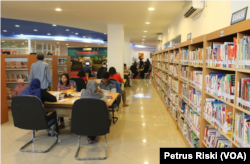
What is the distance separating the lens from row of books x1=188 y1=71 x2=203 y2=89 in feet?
10.3

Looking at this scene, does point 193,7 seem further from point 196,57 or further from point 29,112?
point 29,112

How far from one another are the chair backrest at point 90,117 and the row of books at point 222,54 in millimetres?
1608

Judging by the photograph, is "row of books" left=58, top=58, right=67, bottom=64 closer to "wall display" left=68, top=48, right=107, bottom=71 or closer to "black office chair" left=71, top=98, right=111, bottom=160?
"black office chair" left=71, top=98, right=111, bottom=160

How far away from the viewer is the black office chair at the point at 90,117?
2.96 meters

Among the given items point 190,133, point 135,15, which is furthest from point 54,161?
point 135,15

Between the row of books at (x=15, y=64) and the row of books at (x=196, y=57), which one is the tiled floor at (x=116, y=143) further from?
the row of books at (x=15, y=64)

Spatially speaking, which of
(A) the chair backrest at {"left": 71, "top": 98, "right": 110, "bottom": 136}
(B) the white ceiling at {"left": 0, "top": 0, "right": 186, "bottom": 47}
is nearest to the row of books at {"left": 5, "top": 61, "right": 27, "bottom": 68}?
(B) the white ceiling at {"left": 0, "top": 0, "right": 186, "bottom": 47}

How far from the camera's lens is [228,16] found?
327cm

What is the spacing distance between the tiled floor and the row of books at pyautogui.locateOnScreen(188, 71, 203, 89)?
125 cm

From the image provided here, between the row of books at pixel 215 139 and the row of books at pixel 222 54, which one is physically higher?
the row of books at pixel 222 54

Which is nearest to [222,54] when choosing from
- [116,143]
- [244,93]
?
[244,93]

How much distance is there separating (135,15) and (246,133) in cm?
586

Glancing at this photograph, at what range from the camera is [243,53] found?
188 centimetres

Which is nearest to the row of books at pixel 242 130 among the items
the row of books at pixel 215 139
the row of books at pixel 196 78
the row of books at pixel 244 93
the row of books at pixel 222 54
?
the row of books at pixel 244 93
